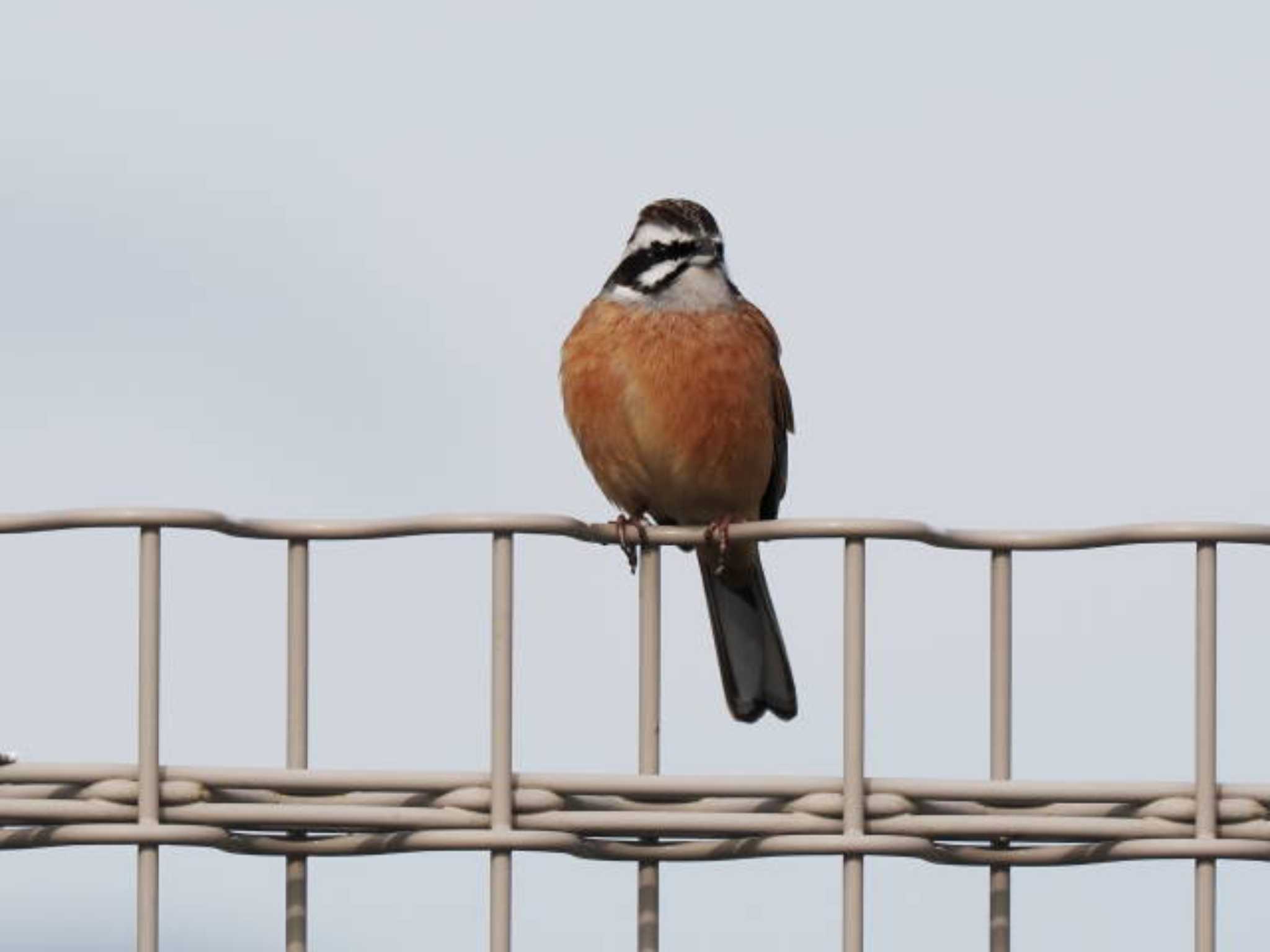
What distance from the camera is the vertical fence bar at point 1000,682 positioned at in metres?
2.59

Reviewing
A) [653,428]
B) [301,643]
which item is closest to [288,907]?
[301,643]

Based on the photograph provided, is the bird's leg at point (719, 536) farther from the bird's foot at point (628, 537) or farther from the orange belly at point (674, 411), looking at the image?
the orange belly at point (674, 411)

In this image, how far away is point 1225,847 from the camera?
8.53ft

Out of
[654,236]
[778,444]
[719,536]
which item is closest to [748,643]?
[778,444]

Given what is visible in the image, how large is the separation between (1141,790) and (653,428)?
2.51 meters

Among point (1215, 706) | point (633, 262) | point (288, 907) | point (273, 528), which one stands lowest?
point (288, 907)

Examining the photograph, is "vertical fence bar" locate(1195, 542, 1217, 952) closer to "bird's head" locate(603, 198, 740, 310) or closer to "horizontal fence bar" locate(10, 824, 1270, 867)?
"horizontal fence bar" locate(10, 824, 1270, 867)

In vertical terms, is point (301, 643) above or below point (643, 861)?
above

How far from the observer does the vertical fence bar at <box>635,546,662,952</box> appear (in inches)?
104

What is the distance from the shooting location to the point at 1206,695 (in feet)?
8.59

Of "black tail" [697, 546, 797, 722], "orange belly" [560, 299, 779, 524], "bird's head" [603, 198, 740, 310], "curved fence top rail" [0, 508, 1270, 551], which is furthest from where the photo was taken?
→ "bird's head" [603, 198, 740, 310]

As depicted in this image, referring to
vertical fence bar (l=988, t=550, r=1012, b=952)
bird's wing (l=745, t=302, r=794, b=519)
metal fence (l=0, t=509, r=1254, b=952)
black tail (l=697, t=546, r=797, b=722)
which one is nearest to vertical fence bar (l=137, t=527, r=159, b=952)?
metal fence (l=0, t=509, r=1254, b=952)

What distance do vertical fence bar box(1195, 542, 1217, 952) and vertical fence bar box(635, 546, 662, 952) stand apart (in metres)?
0.54

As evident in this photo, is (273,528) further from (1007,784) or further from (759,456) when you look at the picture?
(759,456)
